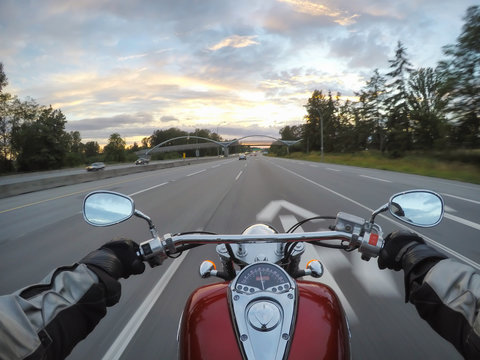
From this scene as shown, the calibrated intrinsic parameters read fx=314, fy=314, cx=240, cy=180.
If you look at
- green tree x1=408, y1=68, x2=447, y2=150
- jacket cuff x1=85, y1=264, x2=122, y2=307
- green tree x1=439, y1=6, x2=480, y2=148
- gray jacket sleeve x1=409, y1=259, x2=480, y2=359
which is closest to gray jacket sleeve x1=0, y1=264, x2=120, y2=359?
jacket cuff x1=85, y1=264, x2=122, y2=307

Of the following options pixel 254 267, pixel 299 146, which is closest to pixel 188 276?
pixel 254 267

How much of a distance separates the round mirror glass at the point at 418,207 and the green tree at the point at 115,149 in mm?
105103

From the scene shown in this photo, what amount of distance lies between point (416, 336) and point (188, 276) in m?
2.54

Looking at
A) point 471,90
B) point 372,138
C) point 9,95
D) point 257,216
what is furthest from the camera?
point 372,138

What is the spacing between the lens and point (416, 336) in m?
2.58

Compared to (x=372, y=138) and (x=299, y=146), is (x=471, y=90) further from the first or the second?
(x=299, y=146)

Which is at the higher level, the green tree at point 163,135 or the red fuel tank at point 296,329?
the green tree at point 163,135

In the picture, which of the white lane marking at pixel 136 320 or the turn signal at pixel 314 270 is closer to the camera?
the turn signal at pixel 314 270

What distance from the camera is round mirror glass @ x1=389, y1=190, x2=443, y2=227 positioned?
178 centimetres

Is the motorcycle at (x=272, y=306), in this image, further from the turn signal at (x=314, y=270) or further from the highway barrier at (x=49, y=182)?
the highway barrier at (x=49, y=182)

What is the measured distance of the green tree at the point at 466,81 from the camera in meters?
25.3

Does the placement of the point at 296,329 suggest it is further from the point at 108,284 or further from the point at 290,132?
the point at 290,132

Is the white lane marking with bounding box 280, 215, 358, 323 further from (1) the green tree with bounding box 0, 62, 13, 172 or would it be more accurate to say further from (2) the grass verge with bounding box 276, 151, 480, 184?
(1) the green tree with bounding box 0, 62, 13, 172

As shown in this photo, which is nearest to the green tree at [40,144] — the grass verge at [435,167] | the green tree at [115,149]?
the green tree at [115,149]
